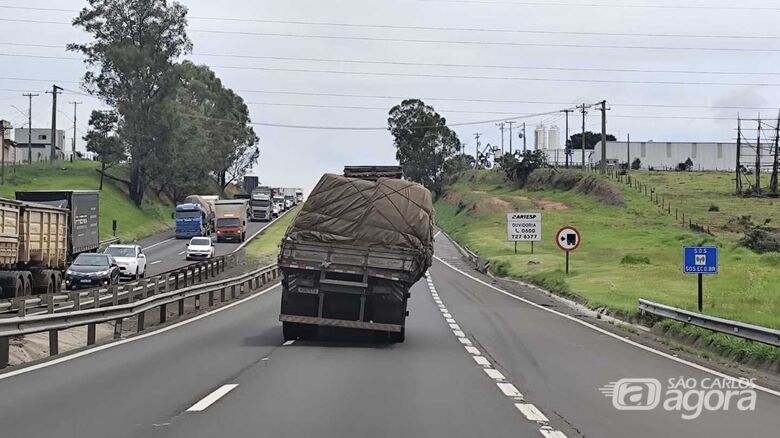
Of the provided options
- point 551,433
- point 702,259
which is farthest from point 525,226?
point 551,433

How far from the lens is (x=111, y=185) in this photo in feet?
316

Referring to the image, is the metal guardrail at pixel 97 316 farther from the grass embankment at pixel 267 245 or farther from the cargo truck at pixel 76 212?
the grass embankment at pixel 267 245

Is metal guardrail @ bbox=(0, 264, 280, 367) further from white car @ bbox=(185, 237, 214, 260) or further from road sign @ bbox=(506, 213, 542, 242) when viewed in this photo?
white car @ bbox=(185, 237, 214, 260)

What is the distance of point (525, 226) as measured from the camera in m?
53.7

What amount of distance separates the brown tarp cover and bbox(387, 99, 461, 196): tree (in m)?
109

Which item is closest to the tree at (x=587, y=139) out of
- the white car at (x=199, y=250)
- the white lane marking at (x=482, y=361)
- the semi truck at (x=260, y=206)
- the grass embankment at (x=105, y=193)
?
the semi truck at (x=260, y=206)

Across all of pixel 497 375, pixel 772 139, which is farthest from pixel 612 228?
pixel 497 375

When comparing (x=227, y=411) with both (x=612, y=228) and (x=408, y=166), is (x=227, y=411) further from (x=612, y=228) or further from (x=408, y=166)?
(x=408, y=166)

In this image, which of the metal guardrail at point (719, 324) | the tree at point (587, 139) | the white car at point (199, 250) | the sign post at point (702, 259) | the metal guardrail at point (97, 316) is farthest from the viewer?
the tree at point (587, 139)

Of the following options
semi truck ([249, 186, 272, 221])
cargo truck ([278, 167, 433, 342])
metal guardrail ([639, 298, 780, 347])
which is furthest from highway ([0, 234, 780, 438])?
semi truck ([249, 186, 272, 221])

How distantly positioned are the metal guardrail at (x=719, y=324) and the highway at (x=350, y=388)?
1.42 metres

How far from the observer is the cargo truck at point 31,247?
97.6 feet

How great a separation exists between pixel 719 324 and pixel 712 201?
77849mm

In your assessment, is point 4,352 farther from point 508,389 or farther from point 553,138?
point 553,138
